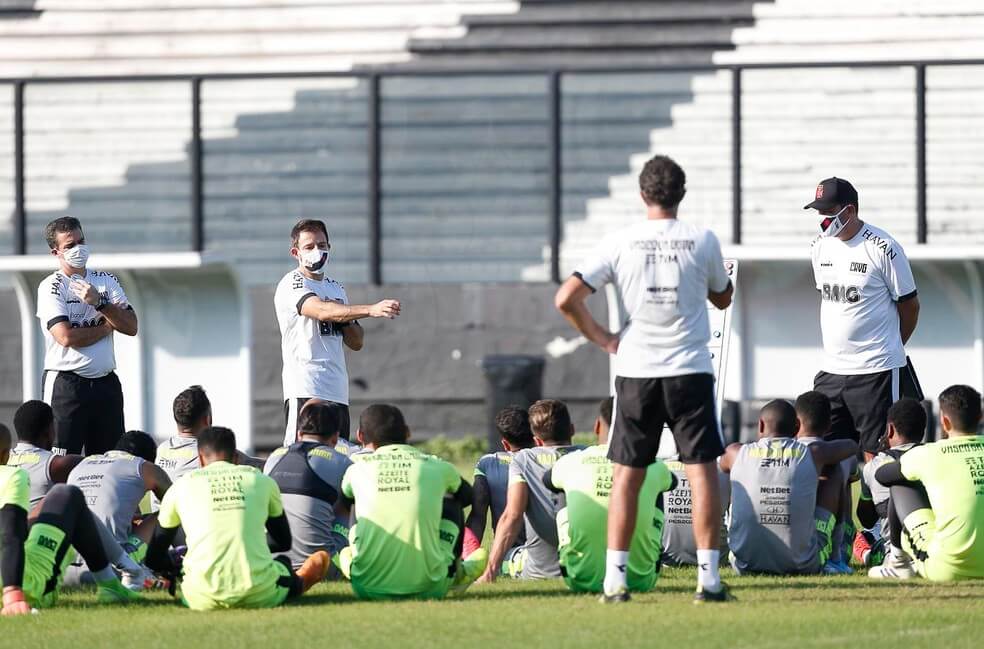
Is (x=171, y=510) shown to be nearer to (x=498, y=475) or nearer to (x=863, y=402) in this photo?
(x=498, y=475)

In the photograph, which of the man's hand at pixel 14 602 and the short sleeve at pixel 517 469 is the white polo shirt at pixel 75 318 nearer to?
the man's hand at pixel 14 602

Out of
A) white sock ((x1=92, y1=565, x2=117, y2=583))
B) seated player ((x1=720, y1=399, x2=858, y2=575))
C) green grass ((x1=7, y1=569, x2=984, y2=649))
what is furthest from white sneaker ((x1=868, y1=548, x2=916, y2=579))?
white sock ((x1=92, y1=565, x2=117, y2=583))

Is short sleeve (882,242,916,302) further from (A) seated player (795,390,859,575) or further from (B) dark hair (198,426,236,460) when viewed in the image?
(B) dark hair (198,426,236,460)

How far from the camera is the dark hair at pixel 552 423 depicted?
8695 mm

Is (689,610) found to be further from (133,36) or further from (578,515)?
(133,36)

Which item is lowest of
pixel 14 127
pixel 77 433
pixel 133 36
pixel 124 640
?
pixel 124 640

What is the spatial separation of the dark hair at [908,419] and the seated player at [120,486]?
3964mm

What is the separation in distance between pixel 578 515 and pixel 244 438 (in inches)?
332

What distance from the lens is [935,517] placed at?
8242mm

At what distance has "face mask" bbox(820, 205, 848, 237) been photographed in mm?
9680

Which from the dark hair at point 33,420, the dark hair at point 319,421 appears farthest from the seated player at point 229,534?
the dark hair at point 33,420

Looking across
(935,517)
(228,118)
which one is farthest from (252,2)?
(935,517)

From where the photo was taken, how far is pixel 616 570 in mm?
7535

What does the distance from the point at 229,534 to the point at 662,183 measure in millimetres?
2603
